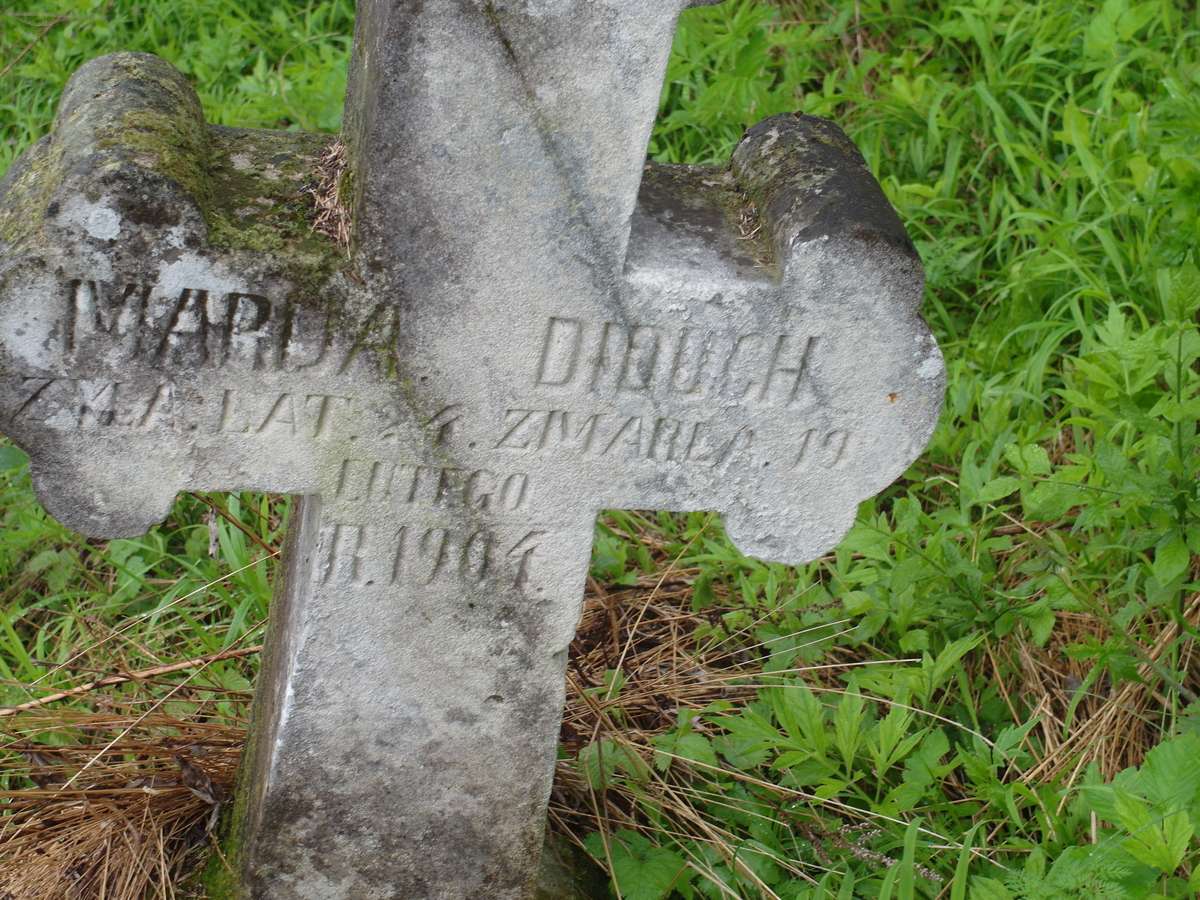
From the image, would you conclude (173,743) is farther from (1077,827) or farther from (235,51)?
(235,51)

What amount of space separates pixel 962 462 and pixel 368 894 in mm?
1597

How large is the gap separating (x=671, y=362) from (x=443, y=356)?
0.30m

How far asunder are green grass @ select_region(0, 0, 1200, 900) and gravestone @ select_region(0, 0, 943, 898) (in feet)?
1.87

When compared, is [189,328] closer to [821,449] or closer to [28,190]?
[28,190]

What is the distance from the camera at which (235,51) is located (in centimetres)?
446

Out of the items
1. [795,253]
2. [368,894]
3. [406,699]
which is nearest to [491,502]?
[406,699]

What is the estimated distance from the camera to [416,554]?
200cm

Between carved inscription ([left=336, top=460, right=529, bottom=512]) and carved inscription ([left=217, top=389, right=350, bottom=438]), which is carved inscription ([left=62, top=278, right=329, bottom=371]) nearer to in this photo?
carved inscription ([left=217, top=389, right=350, bottom=438])

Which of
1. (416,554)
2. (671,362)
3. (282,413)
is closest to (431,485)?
(416,554)

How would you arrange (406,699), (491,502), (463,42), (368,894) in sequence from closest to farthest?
1. (463,42)
2. (491,502)
3. (406,699)
4. (368,894)

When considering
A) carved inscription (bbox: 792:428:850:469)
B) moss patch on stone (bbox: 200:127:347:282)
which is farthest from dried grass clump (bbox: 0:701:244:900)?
carved inscription (bbox: 792:428:850:469)

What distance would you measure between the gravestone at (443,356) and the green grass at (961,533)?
570 mm

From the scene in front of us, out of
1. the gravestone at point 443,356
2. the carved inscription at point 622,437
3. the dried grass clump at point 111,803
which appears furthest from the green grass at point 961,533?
the carved inscription at point 622,437

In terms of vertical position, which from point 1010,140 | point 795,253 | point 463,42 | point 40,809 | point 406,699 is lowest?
point 40,809
